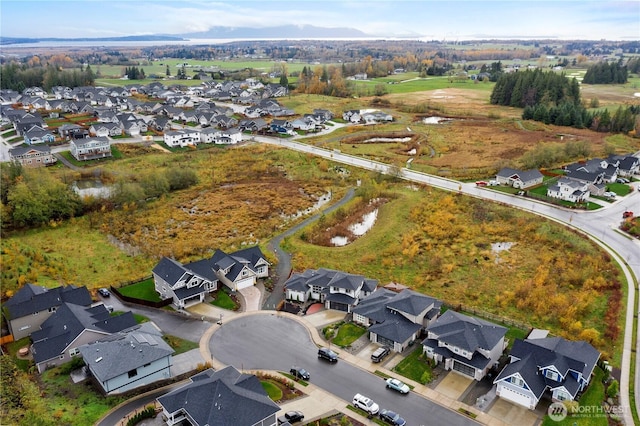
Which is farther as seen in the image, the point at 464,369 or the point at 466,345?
the point at 464,369

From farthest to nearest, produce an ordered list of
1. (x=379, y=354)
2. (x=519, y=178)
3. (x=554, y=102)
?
(x=554, y=102)
(x=519, y=178)
(x=379, y=354)

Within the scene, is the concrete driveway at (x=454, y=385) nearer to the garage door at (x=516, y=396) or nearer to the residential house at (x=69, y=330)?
the garage door at (x=516, y=396)

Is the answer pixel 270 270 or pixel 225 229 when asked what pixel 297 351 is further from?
pixel 225 229

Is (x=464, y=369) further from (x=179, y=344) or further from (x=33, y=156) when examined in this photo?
(x=33, y=156)

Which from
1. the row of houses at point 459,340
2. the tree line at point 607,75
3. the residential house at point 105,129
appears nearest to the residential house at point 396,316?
the row of houses at point 459,340

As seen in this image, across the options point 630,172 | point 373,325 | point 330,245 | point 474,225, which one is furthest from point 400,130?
point 373,325

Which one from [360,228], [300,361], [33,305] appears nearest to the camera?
[300,361]


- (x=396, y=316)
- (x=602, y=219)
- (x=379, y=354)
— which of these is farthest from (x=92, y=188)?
(x=602, y=219)
